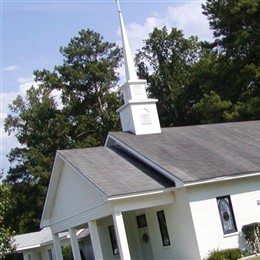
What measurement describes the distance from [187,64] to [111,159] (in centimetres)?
3699

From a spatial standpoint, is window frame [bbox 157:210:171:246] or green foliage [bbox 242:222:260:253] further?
window frame [bbox 157:210:171:246]

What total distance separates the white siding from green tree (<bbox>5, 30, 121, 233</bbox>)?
24.7m

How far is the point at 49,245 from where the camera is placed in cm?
3722

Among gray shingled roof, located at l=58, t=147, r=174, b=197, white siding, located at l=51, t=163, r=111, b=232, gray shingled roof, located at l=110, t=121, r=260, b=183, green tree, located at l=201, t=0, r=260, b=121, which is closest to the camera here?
gray shingled roof, located at l=58, t=147, r=174, b=197

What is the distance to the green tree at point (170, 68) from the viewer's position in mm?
56037

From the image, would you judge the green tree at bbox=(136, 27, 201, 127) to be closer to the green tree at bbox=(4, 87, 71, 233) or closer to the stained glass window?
the green tree at bbox=(4, 87, 71, 233)

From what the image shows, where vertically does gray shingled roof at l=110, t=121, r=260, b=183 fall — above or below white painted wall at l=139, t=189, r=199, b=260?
above

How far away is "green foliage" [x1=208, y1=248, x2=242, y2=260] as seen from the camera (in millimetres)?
19677

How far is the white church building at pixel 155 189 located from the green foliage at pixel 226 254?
361 mm

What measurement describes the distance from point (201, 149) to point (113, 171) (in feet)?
15.9

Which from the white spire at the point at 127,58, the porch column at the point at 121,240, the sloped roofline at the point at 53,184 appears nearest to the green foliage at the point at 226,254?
the porch column at the point at 121,240

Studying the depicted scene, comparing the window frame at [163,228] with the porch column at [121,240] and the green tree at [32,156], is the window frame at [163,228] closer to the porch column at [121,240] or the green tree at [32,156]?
the porch column at [121,240]

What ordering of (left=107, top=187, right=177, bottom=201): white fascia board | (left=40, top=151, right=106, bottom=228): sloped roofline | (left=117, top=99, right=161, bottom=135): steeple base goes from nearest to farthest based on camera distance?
(left=107, top=187, right=177, bottom=201): white fascia board < (left=40, top=151, right=106, bottom=228): sloped roofline < (left=117, top=99, right=161, bottom=135): steeple base

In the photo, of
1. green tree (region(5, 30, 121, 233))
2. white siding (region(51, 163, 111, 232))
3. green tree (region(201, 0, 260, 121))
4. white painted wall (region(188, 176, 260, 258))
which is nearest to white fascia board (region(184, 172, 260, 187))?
white painted wall (region(188, 176, 260, 258))
